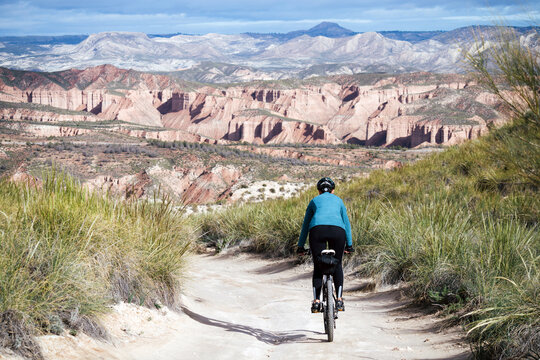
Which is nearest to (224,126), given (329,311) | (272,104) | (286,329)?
(272,104)

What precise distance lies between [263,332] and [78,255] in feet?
7.93

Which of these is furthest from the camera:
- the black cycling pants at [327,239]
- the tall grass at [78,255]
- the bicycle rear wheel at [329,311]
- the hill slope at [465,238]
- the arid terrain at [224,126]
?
the arid terrain at [224,126]

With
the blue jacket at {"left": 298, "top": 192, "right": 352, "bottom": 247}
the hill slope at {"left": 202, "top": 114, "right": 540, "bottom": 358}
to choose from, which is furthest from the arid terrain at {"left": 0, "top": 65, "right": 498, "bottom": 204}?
the blue jacket at {"left": 298, "top": 192, "right": 352, "bottom": 247}

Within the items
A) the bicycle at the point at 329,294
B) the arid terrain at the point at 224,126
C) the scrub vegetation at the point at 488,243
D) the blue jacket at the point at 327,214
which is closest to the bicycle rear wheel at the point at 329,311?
the bicycle at the point at 329,294

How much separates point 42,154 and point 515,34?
139 ft

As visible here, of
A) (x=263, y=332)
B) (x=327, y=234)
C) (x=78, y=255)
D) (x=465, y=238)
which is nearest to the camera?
(x=78, y=255)

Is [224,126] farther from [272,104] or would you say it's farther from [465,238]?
[465,238]

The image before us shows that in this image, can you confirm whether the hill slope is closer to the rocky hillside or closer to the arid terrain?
the arid terrain

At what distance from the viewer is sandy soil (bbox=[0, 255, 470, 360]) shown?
177 inches

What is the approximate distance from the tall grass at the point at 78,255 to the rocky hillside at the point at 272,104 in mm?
94252

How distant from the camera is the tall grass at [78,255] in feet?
13.1

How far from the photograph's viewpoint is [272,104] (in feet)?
548

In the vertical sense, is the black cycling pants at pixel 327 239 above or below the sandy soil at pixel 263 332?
above

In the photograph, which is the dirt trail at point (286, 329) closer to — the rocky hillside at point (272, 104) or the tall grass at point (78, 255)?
the tall grass at point (78, 255)
